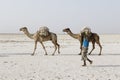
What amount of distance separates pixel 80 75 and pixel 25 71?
1965mm

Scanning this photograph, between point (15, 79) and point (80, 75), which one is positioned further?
point (80, 75)

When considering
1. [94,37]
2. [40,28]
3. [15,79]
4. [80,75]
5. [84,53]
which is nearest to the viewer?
[15,79]

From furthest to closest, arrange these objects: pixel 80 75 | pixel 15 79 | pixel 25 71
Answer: pixel 25 71
pixel 80 75
pixel 15 79

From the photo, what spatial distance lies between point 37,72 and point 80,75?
1.49 meters

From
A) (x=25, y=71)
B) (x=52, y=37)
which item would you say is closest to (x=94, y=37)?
(x=52, y=37)

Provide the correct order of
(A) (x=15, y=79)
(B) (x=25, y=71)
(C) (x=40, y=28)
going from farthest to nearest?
(C) (x=40, y=28) < (B) (x=25, y=71) < (A) (x=15, y=79)

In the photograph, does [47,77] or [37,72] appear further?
[37,72]

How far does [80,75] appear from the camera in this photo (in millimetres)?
11531

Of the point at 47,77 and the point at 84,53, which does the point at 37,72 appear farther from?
the point at 84,53

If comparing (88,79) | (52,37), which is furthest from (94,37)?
(88,79)

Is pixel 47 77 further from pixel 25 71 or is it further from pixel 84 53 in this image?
pixel 84 53

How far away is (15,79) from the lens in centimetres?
1056

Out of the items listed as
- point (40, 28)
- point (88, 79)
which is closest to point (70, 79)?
point (88, 79)

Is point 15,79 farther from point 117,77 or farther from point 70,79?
point 117,77
